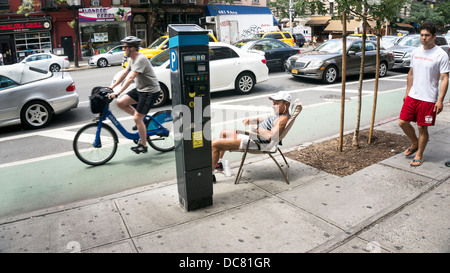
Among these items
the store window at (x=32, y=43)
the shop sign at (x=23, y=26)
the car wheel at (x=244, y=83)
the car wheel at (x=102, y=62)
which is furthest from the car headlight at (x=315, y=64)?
the shop sign at (x=23, y=26)

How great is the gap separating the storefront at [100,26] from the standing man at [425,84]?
2786cm

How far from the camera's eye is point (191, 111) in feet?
12.6

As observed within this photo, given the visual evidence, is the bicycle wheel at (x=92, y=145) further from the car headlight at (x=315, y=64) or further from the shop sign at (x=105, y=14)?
the shop sign at (x=105, y=14)

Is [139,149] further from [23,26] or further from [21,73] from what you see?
[23,26]

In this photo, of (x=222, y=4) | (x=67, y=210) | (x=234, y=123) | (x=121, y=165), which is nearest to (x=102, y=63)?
(x=222, y=4)

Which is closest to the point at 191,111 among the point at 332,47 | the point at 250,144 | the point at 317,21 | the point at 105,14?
the point at 250,144

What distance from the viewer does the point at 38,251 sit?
3439 millimetres

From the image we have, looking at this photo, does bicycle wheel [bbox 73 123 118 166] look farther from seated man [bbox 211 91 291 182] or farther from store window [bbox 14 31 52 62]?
store window [bbox 14 31 52 62]

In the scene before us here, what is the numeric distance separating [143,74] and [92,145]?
136 cm

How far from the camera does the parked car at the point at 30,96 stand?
7.94 m

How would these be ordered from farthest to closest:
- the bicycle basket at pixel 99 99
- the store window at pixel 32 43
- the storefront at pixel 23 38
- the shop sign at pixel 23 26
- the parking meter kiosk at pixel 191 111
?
the store window at pixel 32 43 → the storefront at pixel 23 38 → the shop sign at pixel 23 26 → the bicycle basket at pixel 99 99 → the parking meter kiosk at pixel 191 111

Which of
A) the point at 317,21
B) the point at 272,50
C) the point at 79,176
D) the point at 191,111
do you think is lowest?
the point at 79,176
